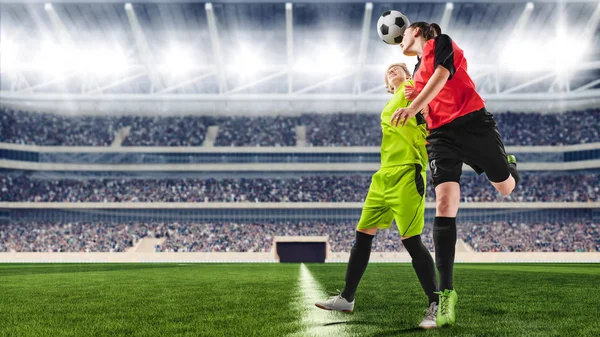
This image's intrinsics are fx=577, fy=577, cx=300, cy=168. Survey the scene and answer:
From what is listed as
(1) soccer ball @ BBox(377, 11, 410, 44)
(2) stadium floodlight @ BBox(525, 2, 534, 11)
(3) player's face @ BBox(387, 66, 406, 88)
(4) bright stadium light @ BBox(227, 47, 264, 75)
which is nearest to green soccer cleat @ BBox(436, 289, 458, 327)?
(3) player's face @ BBox(387, 66, 406, 88)

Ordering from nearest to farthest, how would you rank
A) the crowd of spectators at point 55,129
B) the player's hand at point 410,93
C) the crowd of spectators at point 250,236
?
the player's hand at point 410,93, the crowd of spectators at point 250,236, the crowd of spectators at point 55,129

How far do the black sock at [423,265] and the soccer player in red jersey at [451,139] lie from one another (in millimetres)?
162

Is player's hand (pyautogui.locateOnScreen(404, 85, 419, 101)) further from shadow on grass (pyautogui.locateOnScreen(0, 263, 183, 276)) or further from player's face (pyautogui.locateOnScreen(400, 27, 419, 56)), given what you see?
shadow on grass (pyautogui.locateOnScreen(0, 263, 183, 276))

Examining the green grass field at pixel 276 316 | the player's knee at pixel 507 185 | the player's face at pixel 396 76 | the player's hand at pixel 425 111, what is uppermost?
the player's face at pixel 396 76

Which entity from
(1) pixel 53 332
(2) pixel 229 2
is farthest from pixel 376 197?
(2) pixel 229 2

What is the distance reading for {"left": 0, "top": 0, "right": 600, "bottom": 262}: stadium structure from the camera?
33.4 m

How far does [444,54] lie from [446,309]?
1.76 m

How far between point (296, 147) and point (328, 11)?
14180 millimetres

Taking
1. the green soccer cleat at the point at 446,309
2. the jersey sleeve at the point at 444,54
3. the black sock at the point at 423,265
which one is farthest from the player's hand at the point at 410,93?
the green soccer cleat at the point at 446,309

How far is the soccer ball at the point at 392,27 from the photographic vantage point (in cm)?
509

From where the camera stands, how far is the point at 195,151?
44.6 m

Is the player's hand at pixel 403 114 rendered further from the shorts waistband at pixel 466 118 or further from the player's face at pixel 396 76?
the player's face at pixel 396 76

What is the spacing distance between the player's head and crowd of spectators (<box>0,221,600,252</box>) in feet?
106

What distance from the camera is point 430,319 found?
396cm
